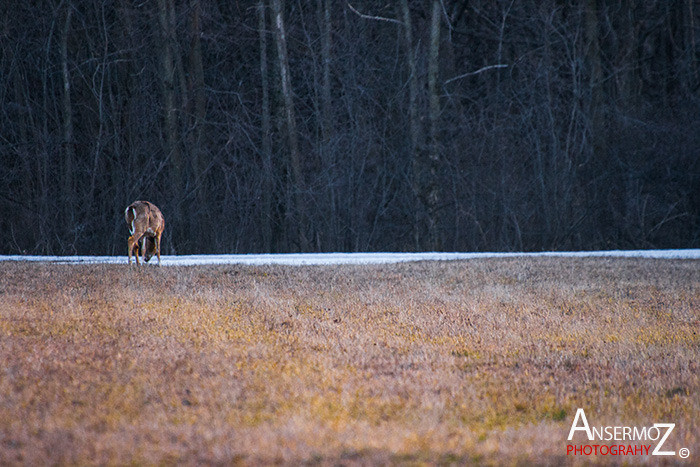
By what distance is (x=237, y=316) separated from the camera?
8258 mm

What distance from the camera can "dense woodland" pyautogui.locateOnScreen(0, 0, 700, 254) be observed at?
65.7 ft

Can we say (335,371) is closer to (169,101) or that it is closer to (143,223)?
(143,223)

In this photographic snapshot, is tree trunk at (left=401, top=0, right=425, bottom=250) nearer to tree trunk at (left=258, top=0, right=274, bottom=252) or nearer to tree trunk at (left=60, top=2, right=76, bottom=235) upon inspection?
tree trunk at (left=258, top=0, right=274, bottom=252)

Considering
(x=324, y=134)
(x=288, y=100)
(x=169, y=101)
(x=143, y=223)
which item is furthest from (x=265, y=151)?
(x=143, y=223)

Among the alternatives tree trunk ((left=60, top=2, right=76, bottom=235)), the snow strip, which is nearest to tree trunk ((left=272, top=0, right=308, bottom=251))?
the snow strip

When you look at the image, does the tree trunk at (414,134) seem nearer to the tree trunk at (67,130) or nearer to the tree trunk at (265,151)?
the tree trunk at (265,151)

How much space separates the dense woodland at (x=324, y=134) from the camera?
20031 millimetres

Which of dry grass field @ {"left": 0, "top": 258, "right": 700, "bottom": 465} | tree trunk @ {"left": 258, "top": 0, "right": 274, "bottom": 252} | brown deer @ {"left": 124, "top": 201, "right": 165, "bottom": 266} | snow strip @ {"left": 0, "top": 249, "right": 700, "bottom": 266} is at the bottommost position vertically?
dry grass field @ {"left": 0, "top": 258, "right": 700, "bottom": 465}

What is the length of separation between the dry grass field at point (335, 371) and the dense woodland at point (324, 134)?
9.25 meters

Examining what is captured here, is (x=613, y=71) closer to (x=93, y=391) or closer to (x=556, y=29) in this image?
(x=556, y=29)

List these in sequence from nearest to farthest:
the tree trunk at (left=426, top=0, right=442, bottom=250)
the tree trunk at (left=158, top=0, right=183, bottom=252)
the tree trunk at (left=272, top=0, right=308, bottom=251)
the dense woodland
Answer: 1. the dense woodland
2. the tree trunk at (left=158, top=0, right=183, bottom=252)
3. the tree trunk at (left=426, top=0, right=442, bottom=250)
4. the tree trunk at (left=272, top=0, right=308, bottom=251)

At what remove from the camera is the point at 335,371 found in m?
5.69

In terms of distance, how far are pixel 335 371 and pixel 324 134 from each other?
1640cm

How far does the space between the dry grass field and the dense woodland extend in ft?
30.3
